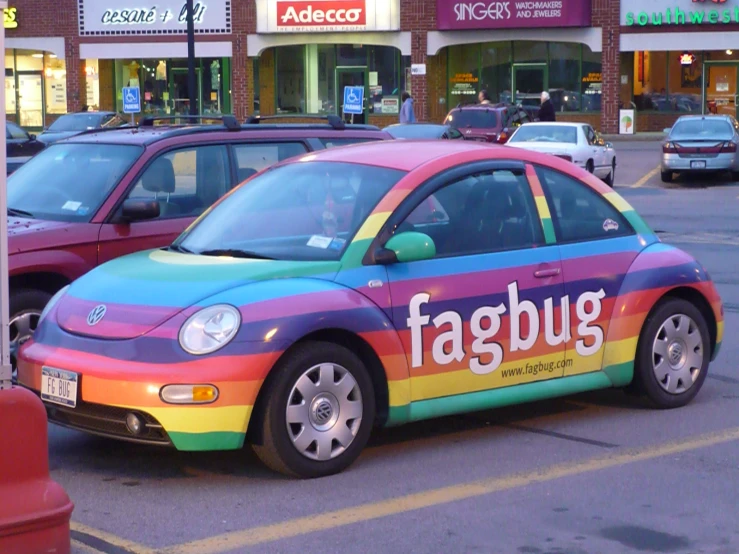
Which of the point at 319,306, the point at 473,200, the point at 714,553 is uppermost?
the point at 473,200

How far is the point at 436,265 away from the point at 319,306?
831mm

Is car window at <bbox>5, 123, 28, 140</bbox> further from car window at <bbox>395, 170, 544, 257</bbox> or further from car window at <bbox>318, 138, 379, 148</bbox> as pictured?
car window at <bbox>395, 170, 544, 257</bbox>

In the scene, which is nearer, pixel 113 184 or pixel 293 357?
pixel 293 357

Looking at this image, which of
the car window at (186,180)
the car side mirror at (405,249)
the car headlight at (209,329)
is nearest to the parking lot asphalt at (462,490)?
the car headlight at (209,329)

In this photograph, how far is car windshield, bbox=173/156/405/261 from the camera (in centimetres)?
654

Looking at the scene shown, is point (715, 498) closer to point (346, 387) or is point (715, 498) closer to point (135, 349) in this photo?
point (346, 387)

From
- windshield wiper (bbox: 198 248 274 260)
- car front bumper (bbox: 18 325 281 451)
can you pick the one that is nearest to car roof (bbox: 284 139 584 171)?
windshield wiper (bbox: 198 248 274 260)

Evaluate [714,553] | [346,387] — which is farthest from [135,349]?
[714,553]

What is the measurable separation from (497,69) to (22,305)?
3672 cm

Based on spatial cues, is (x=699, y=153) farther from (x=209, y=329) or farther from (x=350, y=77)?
(x=209, y=329)

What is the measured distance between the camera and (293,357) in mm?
5906

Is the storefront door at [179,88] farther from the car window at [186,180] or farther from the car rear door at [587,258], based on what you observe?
the car rear door at [587,258]

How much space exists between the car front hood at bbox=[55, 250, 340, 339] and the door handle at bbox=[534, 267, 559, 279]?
4.14ft

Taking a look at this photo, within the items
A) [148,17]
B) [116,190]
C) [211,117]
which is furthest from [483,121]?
[116,190]
